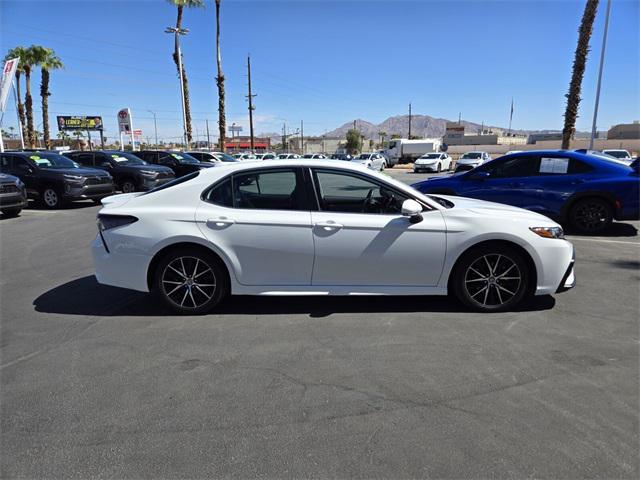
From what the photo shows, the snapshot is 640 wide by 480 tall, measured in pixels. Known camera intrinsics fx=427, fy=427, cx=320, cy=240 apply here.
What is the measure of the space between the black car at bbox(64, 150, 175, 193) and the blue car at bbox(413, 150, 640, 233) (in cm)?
1055

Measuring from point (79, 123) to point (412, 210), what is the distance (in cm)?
6874

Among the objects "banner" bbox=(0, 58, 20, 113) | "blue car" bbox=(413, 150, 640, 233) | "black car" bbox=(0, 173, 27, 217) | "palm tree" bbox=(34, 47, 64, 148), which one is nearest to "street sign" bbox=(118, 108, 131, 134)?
"palm tree" bbox=(34, 47, 64, 148)

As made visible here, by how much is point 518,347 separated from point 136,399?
297 centimetres

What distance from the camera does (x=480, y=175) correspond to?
8.43 metres

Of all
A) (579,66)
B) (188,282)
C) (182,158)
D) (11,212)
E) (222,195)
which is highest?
(579,66)

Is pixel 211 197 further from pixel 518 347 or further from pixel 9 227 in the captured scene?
pixel 9 227

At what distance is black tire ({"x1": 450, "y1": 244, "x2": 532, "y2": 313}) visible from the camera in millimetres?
4129

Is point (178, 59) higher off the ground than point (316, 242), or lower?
higher

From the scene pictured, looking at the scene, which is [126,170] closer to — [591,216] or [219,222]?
[219,222]

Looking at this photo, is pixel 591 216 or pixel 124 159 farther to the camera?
pixel 124 159

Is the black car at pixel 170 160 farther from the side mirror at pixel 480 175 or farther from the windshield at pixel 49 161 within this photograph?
the side mirror at pixel 480 175

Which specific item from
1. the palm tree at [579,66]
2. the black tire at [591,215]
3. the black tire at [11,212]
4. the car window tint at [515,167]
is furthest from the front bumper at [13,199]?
the palm tree at [579,66]

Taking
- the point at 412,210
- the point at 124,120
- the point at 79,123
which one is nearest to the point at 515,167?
the point at 412,210

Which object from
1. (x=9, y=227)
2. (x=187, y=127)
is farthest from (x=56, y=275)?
(x=187, y=127)
